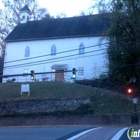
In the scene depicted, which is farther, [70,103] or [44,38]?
[44,38]

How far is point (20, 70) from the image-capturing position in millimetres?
55781

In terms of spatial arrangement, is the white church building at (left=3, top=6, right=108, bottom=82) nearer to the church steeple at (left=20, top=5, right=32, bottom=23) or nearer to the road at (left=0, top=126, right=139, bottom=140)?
the church steeple at (left=20, top=5, right=32, bottom=23)

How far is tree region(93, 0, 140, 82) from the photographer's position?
37.4m

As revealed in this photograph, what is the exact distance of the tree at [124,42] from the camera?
37406 millimetres

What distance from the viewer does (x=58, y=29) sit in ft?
185

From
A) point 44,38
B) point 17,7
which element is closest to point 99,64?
point 44,38

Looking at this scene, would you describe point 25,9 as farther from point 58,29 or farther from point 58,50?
point 58,50

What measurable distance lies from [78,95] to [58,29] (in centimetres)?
2023

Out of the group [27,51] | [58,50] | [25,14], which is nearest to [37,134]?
[58,50]

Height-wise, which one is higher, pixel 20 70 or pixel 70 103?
pixel 20 70

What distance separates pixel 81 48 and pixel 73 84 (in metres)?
8.49

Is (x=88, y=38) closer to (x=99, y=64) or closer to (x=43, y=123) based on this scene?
(x=99, y=64)

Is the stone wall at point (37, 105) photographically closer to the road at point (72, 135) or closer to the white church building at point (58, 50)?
the white church building at point (58, 50)

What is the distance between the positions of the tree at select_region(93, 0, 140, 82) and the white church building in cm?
795
